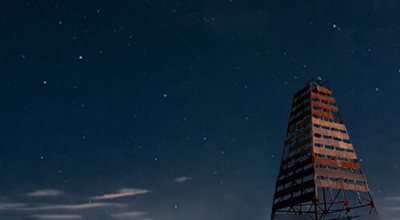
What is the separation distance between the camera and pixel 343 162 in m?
33.7

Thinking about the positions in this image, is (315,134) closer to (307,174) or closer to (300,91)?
(307,174)

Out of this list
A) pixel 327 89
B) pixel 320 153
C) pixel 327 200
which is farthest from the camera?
pixel 327 89

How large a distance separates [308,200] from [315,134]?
22.5 ft

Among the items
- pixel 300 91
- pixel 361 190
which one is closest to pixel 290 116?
pixel 300 91

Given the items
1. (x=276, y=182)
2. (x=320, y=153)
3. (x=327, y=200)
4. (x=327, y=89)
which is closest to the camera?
(x=327, y=200)

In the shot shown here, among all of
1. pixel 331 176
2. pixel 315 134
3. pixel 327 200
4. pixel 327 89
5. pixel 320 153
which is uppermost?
pixel 327 89

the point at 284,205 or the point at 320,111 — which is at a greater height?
the point at 320,111

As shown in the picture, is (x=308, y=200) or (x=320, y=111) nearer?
(x=308, y=200)

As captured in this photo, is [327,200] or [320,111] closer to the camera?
[327,200]

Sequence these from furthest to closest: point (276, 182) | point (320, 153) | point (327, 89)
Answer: point (327, 89) < point (276, 182) < point (320, 153)

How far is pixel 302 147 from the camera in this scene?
34.9 meters

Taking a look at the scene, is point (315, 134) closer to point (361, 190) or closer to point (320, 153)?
point (320, 153)

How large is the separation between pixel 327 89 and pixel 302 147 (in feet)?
29.5

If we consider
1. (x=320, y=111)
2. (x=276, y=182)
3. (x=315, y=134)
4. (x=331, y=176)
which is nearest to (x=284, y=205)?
(x=276, y=182)
